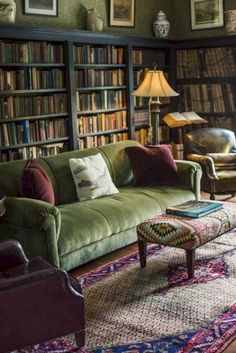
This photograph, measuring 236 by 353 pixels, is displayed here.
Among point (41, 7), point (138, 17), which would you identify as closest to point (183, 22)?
point (138, 17)

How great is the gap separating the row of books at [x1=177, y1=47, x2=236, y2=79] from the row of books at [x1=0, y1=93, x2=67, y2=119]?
6.78 ft

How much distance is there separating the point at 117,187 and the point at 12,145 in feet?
3.50

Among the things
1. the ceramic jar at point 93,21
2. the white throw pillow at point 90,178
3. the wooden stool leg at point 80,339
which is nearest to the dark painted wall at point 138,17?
the ceramic jar at point 93,21

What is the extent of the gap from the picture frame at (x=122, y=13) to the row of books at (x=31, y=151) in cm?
175

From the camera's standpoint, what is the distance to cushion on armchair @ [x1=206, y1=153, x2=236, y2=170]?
211 inches

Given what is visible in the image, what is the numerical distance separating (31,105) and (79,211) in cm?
156

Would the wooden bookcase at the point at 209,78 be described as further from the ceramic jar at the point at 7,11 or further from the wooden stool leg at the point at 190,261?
the wooden stool leg at the point at 190,261

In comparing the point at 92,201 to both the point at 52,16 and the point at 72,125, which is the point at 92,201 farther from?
the point at 52,16

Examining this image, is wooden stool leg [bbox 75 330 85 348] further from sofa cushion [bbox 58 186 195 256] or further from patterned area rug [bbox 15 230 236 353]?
sofa cushion [bbox 58 186 195 256]

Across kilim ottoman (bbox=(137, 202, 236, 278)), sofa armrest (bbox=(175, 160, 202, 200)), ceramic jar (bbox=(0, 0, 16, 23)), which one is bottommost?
kilim ottoman (bbox=(137, 202, 236, 278))

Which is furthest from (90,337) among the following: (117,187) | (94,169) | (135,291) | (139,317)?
(117,187)

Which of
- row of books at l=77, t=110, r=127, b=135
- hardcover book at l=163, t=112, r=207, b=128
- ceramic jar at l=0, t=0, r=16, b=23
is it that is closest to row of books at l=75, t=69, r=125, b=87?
row of books at l=77, t=110, r=127, b=135

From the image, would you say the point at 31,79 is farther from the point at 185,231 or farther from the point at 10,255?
the point at 10,255

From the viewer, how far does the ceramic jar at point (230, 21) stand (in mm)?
5902
